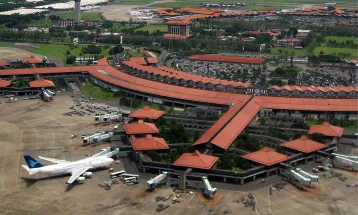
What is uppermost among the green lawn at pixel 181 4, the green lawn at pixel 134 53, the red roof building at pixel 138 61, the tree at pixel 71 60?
the green lawn at pixel 181 4

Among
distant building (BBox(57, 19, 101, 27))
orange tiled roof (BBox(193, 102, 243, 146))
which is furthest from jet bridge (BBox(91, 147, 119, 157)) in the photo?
distant building (BBox(57, 19, 101, 27))

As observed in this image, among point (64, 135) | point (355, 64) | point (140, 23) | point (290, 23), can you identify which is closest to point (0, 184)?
point (64, 135)

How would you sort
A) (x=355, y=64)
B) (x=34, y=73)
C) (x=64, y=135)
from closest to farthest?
1. (x=64, y=135)
2. (x=34, y=73)
3. (x=355, y=64)

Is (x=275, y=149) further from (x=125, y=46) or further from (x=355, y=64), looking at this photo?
(x=125, y=46)

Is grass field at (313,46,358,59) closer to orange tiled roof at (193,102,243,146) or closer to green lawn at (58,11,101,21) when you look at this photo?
orange tiled roof at (193,102,243,146)

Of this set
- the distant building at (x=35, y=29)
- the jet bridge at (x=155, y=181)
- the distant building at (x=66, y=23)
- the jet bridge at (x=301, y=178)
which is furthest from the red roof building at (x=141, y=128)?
the distant building at (x=66, y=23)

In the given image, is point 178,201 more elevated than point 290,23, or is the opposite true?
point 290,23

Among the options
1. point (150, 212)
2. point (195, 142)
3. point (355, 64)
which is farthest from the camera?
point (355, 64)

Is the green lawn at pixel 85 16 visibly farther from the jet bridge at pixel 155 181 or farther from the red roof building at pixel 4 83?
the jet bridge at pixel 155 181
